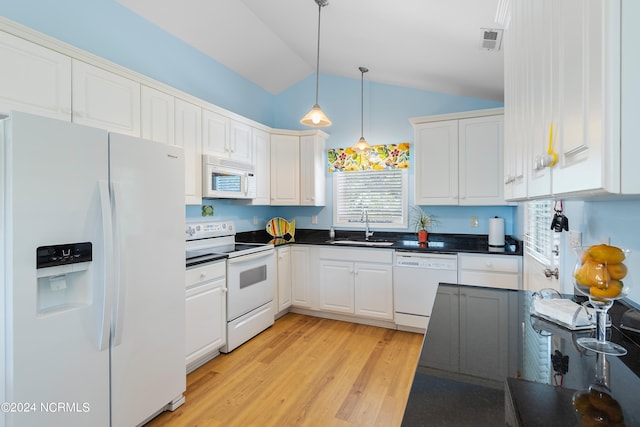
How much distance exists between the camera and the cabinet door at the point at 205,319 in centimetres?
239

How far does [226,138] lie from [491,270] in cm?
287

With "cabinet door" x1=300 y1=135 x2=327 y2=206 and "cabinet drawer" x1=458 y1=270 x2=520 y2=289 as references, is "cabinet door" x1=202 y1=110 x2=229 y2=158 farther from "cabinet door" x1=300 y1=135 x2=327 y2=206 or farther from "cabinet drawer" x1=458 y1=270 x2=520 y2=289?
"cabinet drawer" x1=458 y1=270 x2=520 y2=289

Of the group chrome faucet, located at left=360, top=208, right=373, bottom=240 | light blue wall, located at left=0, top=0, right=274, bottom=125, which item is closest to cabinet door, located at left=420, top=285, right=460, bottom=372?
chrome faucet, located at left=360, top=208, right=373, bottom=240

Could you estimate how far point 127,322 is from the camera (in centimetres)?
174

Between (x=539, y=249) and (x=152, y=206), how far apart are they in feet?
8.94

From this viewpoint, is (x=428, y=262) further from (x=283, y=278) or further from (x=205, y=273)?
(x=205, y=273)

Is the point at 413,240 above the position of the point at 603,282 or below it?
below

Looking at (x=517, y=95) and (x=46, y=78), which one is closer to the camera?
(x=517, y=95)

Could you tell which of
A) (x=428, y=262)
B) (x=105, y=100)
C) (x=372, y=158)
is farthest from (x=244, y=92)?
(x=428, y=262)

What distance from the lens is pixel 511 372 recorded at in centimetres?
82

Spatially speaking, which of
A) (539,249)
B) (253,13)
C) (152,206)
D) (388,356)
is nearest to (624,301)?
(539,249)

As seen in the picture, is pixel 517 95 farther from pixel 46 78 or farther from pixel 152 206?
pixel 46 78

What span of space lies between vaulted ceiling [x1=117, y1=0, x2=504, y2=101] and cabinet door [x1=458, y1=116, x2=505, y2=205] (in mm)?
377

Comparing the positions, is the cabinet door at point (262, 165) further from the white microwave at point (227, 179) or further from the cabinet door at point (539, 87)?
the cabinet door at point (539, 87)
